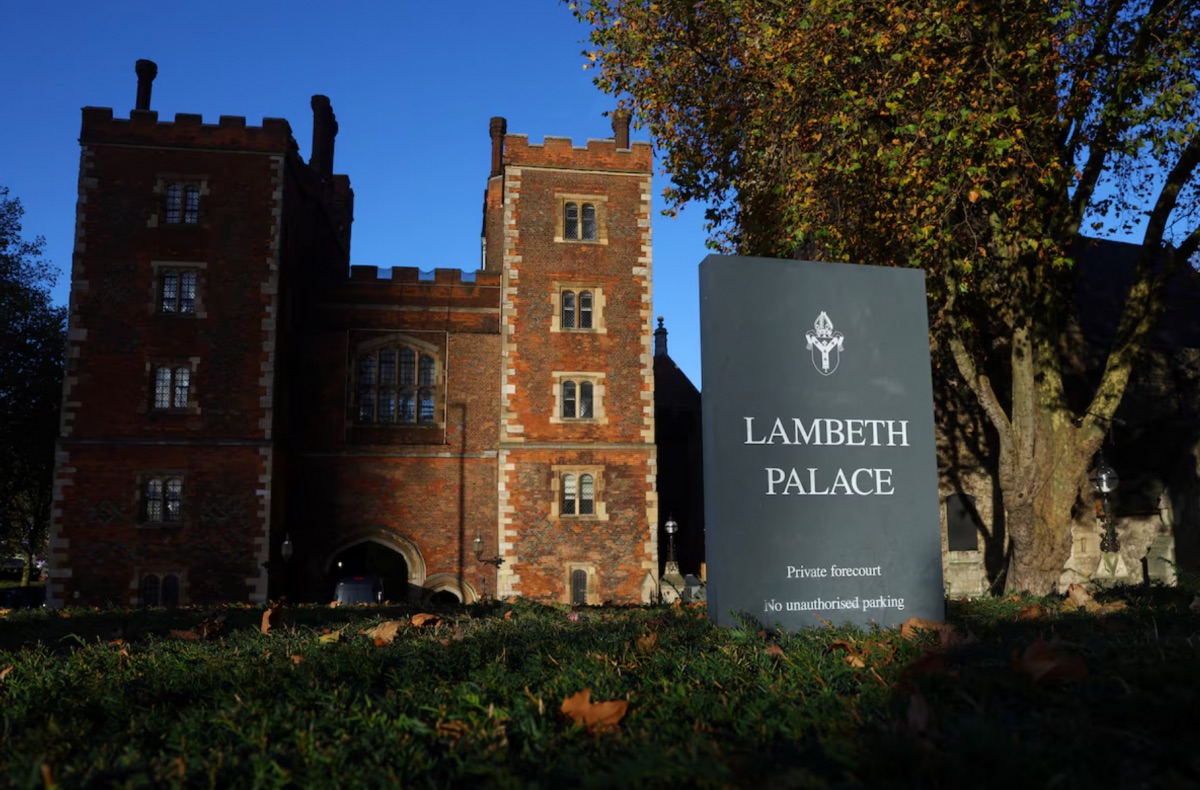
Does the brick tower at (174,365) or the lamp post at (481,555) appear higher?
the brick tower at (174,365)

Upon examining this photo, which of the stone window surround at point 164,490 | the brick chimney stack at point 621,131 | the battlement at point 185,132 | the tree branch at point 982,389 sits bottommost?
the stone window surround at point 164,490

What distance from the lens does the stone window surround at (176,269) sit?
26.8 metres

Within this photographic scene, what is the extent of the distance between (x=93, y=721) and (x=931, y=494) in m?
4.95

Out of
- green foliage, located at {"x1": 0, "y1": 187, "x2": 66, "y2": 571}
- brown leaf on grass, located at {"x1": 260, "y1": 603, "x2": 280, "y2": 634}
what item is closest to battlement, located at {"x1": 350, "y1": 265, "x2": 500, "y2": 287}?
green foliage, located at {"x1": 0, "y1": 187, "x2": 66, "y2": 571}

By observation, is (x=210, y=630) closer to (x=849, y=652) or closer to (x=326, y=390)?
(x=849, y=652)

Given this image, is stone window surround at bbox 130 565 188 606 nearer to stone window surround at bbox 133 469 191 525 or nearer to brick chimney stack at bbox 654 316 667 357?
stone window surround at bbox 133 469 191 525

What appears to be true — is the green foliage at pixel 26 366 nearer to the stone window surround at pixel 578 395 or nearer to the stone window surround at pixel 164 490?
the stone window surround at pixel 164 490

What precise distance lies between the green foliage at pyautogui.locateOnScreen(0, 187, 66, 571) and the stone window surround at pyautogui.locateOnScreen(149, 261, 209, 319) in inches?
335

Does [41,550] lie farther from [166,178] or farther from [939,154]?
[939,154]

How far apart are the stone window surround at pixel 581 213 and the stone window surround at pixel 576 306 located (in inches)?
51.3

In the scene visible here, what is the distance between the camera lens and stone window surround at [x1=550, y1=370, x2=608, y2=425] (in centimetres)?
2805

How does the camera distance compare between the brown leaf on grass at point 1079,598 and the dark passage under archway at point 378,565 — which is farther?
the dark passage under archway at point 378,565

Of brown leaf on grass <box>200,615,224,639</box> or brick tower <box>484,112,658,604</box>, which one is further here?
brick tower <box>484,112,658,604</box>

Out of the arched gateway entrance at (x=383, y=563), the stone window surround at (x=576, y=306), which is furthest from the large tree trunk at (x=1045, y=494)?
the arched gateway entrance at (x=383, y=563)
